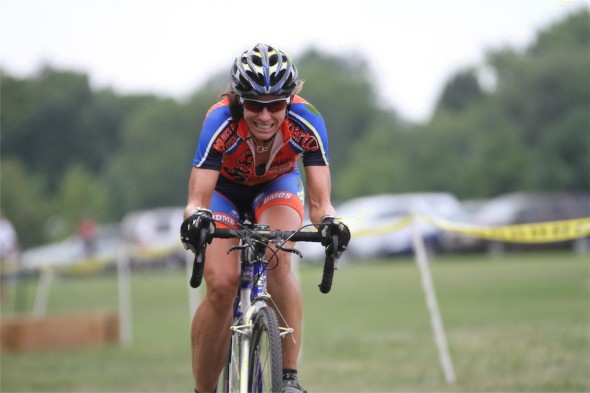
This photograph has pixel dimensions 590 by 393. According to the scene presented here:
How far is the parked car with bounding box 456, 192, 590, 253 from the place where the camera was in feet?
124

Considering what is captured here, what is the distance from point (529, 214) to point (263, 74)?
32.9m

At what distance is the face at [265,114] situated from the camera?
6508mm

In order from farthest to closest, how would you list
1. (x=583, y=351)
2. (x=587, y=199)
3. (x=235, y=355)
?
(x=587, y=199)
(x=583, y=351)
(x=235, y=355)

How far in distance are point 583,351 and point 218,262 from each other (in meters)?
6.06

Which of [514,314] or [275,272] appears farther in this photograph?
[514,314]

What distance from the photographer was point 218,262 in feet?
22.6

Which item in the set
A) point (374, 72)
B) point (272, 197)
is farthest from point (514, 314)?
point (374, 72)

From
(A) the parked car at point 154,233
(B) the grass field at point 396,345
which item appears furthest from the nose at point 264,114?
(A) the parked car at point 154,233

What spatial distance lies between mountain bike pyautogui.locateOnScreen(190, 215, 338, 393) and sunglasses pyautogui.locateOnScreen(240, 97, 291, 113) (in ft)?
2.36

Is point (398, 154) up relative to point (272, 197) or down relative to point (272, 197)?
up

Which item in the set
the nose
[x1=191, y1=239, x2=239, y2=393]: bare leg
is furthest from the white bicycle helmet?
[x1=191, y1=239, x2=239, y2=393]: bare leg

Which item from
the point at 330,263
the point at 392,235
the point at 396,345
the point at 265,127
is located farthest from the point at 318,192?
the point at 392,235

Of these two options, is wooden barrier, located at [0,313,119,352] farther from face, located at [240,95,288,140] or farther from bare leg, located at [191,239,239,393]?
face, located at [240,95,288,140]

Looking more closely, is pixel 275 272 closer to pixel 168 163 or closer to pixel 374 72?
pixel 168 163
